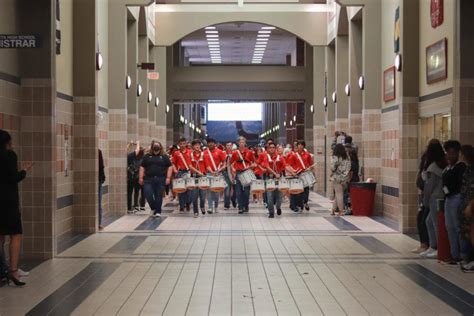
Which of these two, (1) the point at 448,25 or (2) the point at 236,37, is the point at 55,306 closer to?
(1) the point at 448,25

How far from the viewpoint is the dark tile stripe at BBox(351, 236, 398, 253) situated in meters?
11.5

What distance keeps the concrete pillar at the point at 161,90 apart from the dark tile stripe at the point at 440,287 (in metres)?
16.0

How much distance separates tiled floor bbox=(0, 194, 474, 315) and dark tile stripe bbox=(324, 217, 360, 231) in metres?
0.51

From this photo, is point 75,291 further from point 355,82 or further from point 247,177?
point 355,82

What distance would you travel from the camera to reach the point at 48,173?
34.5ft

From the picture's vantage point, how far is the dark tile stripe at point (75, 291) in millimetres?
7219

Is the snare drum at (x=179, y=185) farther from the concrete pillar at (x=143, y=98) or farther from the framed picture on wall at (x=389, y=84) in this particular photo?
the framed picture on wall at (x=389, y=84)

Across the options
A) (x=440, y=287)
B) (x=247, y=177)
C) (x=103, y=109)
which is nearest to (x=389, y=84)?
(x=247, y=177)

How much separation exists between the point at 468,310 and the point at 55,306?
355 cm

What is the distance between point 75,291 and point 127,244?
4.05 metres

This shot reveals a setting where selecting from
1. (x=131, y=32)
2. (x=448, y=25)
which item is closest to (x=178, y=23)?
(x=131, y=32)

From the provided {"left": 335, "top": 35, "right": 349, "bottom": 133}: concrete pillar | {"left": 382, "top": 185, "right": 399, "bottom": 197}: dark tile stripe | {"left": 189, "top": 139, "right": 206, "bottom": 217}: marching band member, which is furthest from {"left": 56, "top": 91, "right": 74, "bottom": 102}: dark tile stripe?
{"left": 335, "top": 35, "right": 349, "bottom": 133}: concrete pillar

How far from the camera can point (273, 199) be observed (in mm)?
17500

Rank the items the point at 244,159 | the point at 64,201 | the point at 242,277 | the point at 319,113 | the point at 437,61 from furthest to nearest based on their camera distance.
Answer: the point at 319,113, the point at 244,159, the point at 64,201, the point at 437,61, the point at 242,277
